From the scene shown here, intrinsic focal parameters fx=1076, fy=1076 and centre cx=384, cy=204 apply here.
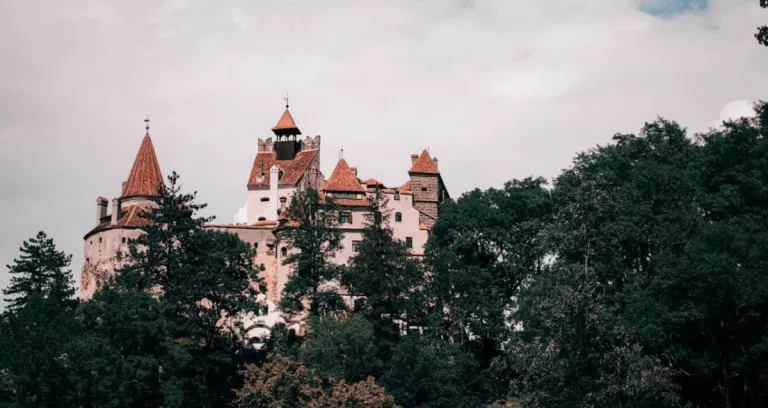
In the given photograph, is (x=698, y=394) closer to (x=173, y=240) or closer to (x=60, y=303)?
(x=173, y=240)

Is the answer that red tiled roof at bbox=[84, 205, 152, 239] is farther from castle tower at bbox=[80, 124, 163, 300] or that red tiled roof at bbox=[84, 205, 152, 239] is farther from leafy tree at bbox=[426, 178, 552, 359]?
leafy tree at bbox=[426, 178, 552, 359]

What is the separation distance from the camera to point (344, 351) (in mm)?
57750

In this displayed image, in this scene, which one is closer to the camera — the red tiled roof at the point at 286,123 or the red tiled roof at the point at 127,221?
the red tiled roof at the point at 127,221

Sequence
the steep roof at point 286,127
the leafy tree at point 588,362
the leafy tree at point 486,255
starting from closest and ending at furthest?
the leafy tree at point 588,362, the leafy tree at point 486,255, the steep roof at point 286,127

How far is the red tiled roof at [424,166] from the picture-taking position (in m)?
82.4

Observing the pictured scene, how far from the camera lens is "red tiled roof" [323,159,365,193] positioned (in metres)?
78.0

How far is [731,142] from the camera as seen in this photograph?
188ft

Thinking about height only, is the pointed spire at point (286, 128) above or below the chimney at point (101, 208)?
above

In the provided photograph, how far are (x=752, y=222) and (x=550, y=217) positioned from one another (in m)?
16.6

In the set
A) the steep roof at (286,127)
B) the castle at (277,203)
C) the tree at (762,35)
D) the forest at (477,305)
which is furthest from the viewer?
the steep roof at (286,127)

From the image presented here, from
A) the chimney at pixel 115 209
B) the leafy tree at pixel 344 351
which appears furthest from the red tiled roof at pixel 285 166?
the leafy tree at pixel 344 351

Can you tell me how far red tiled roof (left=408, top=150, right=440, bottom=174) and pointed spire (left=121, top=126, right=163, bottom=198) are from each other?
19.2m

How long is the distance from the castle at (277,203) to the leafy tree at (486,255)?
6550 millimetres

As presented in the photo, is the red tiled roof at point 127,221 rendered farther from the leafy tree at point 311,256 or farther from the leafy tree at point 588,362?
the leafy tree at point 588,362
